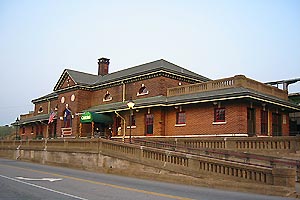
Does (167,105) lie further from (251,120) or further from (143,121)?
(251,120)

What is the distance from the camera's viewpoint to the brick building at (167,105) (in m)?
24.7

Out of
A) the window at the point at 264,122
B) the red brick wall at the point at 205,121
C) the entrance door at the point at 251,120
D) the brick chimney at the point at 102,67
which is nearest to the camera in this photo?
the red brick wall at the point at 205,121

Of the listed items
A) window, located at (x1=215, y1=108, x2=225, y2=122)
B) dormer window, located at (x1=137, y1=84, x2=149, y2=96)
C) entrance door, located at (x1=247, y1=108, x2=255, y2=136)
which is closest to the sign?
dormer window, located at (x1=137, y1=84, x2=149, y2=96)

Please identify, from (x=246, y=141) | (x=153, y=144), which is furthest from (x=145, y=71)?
(x=246, y=141)

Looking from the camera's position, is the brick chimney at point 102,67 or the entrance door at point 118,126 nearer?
the entrance door at point 118,126

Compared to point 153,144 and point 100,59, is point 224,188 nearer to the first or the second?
point 153,144

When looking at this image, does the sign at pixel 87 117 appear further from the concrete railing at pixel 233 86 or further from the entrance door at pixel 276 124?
the entrance door at pixel 276 124

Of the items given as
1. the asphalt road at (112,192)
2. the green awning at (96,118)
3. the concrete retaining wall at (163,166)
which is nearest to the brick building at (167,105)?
the green awning at (96,118)

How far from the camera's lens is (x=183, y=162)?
17.5 metres

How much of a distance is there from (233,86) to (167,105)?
604 cm

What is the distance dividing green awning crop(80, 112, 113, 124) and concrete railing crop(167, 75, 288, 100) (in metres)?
8.70

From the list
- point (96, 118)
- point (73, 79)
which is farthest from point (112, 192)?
point (73, 79)

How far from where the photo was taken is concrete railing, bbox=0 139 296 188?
43.3 ft

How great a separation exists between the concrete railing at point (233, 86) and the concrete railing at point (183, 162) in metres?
9.04
